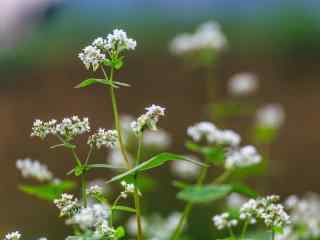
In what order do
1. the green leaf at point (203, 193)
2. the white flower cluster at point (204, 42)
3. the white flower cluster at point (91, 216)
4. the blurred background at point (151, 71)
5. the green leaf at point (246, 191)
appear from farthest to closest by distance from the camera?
the blurred background at point (151, 71) < the white flower cluster at point (204, 42) < the green leaf at point (203, 193) < the green leaf at point (246, 191) < the white flower cluster at point (91, 216)

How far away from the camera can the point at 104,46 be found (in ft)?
4.02

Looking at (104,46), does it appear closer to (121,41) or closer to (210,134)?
(121,41)

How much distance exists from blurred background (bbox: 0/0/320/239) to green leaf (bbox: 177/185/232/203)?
2.79 meters

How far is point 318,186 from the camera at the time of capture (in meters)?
4.63

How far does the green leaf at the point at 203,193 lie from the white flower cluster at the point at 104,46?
53cm

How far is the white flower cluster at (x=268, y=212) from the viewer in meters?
1.18

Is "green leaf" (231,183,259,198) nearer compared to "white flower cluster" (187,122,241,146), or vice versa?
"green leaf" (231,183,259,198)

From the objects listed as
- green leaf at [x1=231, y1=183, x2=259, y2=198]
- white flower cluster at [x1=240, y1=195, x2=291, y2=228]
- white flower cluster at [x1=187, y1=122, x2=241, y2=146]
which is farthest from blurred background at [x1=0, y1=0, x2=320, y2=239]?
white flower cluster at [x1=240, y1=195, x2=291, y2=228]

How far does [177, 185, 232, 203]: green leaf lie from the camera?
5.58 ft

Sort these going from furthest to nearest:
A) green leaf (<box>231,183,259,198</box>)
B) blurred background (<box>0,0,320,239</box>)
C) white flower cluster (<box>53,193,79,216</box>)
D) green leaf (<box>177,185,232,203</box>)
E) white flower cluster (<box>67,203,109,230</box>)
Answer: blurred background (<box>0,0,320,239</box>) < green leaf (<box>177,185,232,203</box>) < green leaf (<box>231,183,259,198</box>) < white flower cluster (<box>53,193,79,216</box>) < white flower cluster (<box>67,203,109,230</box>)

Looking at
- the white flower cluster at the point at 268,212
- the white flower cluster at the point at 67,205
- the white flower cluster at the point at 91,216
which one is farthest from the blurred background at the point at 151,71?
the white flower cluster at the point at 91,216

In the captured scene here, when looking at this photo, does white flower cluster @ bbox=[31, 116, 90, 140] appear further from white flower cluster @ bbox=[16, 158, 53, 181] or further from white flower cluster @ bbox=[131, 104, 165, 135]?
white flower cluster @ bbox=[16, 158, 53, 181]

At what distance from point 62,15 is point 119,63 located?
5.63 meters

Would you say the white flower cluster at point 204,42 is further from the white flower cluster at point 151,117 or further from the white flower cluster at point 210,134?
the white flower cluster at point 151,117
